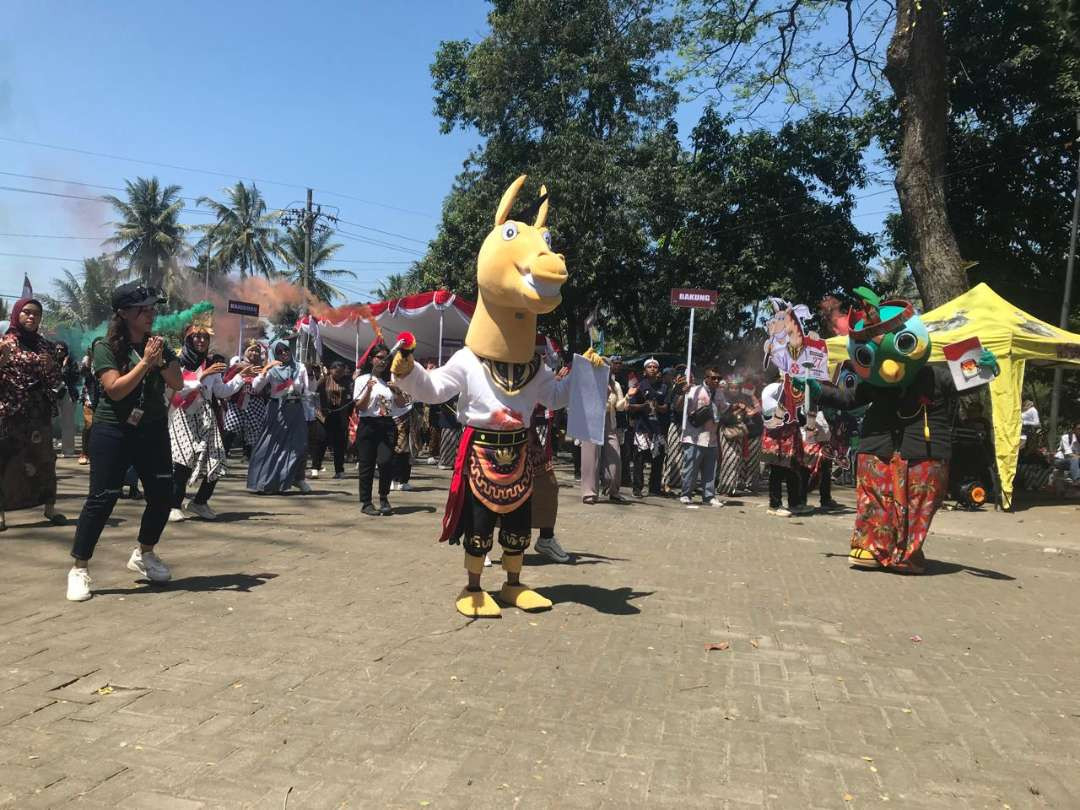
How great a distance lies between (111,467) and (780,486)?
8698 mm

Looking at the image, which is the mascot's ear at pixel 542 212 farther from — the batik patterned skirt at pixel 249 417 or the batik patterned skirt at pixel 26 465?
the batik patterned skirt at pixel 249 417

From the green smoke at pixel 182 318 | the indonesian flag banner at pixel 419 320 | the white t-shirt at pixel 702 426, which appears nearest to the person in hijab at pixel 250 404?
the green smoke at pixel 182 318

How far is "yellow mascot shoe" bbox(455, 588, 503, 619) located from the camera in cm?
513

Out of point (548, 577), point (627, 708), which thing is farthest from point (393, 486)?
point (627, 708)

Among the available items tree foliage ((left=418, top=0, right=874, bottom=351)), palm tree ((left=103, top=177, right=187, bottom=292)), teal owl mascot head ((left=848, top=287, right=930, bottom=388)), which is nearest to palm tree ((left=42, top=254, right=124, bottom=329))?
palm tree ((left=103, top=177, right=187, bottom=292))

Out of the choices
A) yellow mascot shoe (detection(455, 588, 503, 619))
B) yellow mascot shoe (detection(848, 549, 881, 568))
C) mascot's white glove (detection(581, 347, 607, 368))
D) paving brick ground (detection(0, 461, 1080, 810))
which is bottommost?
paving brick ground (detection(0, 461, 1080, 810))

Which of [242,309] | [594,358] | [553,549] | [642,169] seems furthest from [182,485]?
[642,169]

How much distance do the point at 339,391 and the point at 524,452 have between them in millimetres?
8742

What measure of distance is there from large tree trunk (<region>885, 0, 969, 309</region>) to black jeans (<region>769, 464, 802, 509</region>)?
5655 millimetres

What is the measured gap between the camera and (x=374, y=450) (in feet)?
30.6

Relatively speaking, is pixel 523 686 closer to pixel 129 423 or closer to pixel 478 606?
pixel 478 606

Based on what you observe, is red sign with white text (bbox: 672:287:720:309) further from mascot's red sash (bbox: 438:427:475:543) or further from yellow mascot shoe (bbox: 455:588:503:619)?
yellow mascot shoe (bbox: 455:588:503:619)

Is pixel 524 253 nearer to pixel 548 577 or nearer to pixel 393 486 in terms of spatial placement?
pixel 548 577

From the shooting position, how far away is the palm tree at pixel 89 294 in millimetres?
49438
